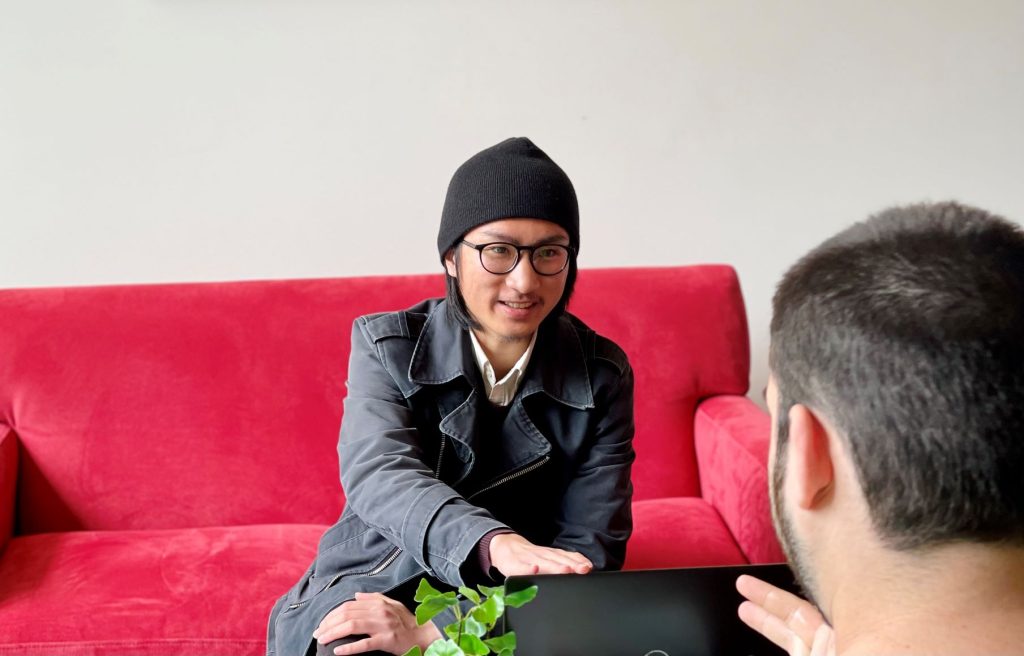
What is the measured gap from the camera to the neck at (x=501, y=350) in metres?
1.50

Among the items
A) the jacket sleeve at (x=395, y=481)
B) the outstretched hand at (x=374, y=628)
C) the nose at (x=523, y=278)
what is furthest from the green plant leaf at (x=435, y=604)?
the nose at (x=523, y=278)

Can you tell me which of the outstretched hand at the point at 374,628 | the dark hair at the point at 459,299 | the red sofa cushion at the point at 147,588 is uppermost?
the dark hair at the point at 459,299

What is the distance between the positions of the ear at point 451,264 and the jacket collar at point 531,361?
0.25 ft

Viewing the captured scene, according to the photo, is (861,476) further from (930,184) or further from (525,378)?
(930,184)

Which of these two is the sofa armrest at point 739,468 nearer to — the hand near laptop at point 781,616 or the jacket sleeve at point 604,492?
the jacket sleeve at point 604,492

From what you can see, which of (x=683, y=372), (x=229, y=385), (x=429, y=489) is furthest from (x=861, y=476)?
(x=229, y=385)

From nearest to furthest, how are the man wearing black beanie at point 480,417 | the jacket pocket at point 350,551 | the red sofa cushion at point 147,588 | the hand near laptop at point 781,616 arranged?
1. the hand near laptop at point 781,616
2. the man wearing black beanie at point 480,417
3. the jacket pocket at point 350,551
4. the red sofa cushion at point 147,588

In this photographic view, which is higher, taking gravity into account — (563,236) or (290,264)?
(563,236)

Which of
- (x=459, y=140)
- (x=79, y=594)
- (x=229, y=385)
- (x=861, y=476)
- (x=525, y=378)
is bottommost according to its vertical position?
→ (x=79, y=594)

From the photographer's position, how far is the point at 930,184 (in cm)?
245

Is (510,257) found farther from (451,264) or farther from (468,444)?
(468,444)

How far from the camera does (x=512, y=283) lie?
1.37 metres

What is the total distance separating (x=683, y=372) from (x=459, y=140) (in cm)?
80

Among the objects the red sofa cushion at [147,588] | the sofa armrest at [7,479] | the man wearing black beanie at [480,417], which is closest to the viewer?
the man wearing black beanie at [480,417]
